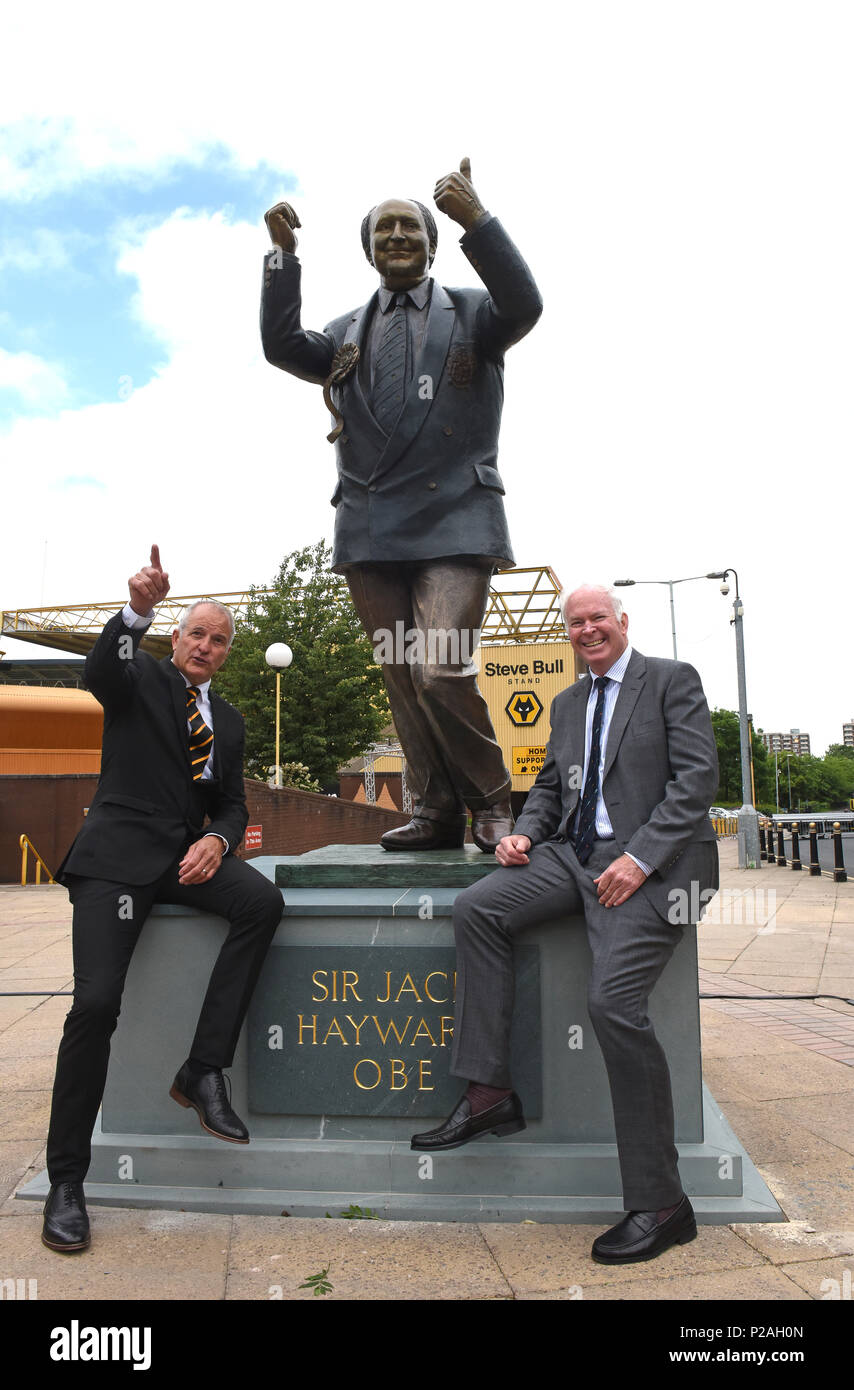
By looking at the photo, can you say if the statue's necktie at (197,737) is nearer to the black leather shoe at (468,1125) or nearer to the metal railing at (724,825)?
the black leather shoe at (468,1125)

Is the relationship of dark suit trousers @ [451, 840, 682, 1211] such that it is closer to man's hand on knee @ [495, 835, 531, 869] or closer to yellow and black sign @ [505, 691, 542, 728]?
man's hand on knee @ [495, 835, 531, 869]

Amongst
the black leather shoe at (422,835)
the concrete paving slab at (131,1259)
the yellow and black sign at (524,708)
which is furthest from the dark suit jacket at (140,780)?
the yellow and black sign at (524,708)

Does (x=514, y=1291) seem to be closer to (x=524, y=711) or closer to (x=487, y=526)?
(x=487, y=526)

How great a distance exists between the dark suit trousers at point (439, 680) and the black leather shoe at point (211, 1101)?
1.52 meters

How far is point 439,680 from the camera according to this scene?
12.9 feet

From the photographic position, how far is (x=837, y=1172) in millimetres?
3422

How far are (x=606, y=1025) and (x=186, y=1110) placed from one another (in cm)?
152

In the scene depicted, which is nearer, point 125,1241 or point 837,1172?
point 125,1241

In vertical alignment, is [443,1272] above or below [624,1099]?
below

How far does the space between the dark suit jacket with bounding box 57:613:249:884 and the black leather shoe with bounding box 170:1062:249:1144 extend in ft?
2.18

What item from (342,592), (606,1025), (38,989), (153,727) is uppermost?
(342,592)

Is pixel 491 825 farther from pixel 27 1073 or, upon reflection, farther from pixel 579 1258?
pixel 27 1073
